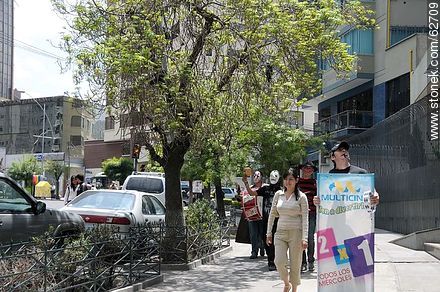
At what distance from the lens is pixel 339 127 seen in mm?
36281

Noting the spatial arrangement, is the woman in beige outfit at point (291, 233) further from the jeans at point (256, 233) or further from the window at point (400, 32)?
the window at point (400, 32)

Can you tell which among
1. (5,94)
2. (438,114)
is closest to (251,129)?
(438,114)

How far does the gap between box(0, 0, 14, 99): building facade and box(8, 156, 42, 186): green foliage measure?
11468 mm

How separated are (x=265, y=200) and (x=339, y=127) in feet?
81.5

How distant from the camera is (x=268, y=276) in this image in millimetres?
10969

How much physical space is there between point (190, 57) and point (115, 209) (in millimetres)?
3344

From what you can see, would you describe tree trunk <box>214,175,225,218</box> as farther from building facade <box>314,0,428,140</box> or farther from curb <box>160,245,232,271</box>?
building facade <box>314,0,428,140</box>

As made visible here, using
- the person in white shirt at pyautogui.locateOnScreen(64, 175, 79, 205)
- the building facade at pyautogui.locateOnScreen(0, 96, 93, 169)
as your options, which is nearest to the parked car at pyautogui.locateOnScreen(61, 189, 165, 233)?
the person in white shirt at pyautogui.locateOnScreen(64, 175, 79, 205)

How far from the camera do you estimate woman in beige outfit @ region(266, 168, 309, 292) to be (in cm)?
830

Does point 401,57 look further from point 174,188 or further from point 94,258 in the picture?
point 94,258

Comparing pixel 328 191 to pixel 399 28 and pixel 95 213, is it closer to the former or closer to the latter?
pixel 95 213

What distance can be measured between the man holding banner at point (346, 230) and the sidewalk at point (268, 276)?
2.68 m

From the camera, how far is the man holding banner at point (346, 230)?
22.2 feet

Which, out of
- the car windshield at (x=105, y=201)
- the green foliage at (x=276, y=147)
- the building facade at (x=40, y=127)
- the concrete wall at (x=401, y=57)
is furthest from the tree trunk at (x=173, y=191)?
the building facade at (x=40, y=127)
